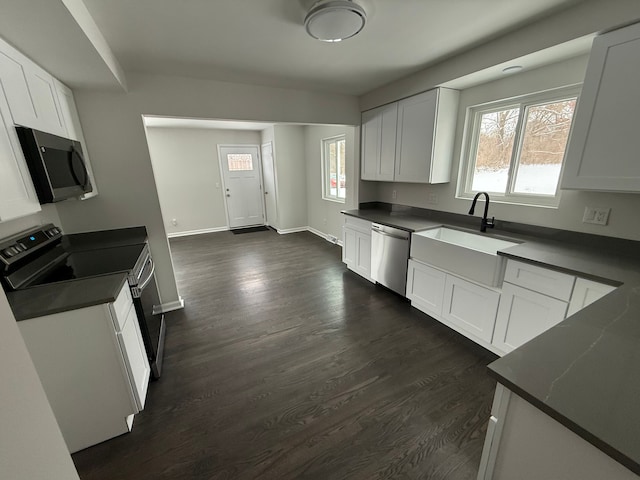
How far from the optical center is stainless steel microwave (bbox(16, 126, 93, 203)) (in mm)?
1537

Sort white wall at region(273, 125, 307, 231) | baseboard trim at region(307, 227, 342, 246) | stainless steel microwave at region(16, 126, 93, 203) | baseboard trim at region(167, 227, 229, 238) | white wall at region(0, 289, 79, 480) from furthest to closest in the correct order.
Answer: baseboard trim at region(167, 227, 229, 238) < white wall at region(273, 125, 307, 231) < baseboard trim at region(307, 227, 342, 246) < stainless steel microwave at region(16, 126, 93, 203) < white wall at region(0, 289, 79, 480)

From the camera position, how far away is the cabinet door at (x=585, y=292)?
59.3 inches

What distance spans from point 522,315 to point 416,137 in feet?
6.58

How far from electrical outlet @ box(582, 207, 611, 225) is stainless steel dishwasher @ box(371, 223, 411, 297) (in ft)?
4.39

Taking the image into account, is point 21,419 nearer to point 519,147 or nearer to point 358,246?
point 358,246

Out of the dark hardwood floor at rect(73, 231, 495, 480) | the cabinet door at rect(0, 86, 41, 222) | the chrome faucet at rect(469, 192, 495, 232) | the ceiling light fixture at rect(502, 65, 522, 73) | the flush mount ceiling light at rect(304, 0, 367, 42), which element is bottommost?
the dark hardwood floor at rect(73, 231, 495, 480)

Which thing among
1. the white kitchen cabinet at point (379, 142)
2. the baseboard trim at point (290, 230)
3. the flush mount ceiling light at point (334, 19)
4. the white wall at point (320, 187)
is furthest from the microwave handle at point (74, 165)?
the baseboard trim at point (290, 230)

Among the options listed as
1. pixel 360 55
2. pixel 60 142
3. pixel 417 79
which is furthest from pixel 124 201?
pixel 417 79

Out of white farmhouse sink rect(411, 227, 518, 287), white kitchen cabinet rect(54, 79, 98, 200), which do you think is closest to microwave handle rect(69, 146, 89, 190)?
white kitchen cabinet rect(54, 79, 98, 200)

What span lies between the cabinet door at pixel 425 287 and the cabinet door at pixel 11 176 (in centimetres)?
296

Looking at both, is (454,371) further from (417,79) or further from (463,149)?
(417,79)

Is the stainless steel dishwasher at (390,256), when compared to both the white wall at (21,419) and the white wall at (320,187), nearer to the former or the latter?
the white wall at (320,187)

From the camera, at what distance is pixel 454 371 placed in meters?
2.03

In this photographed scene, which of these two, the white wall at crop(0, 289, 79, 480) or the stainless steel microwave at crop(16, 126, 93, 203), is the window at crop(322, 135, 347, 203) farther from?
the white wall at crop(0, 289, 79, 480)
